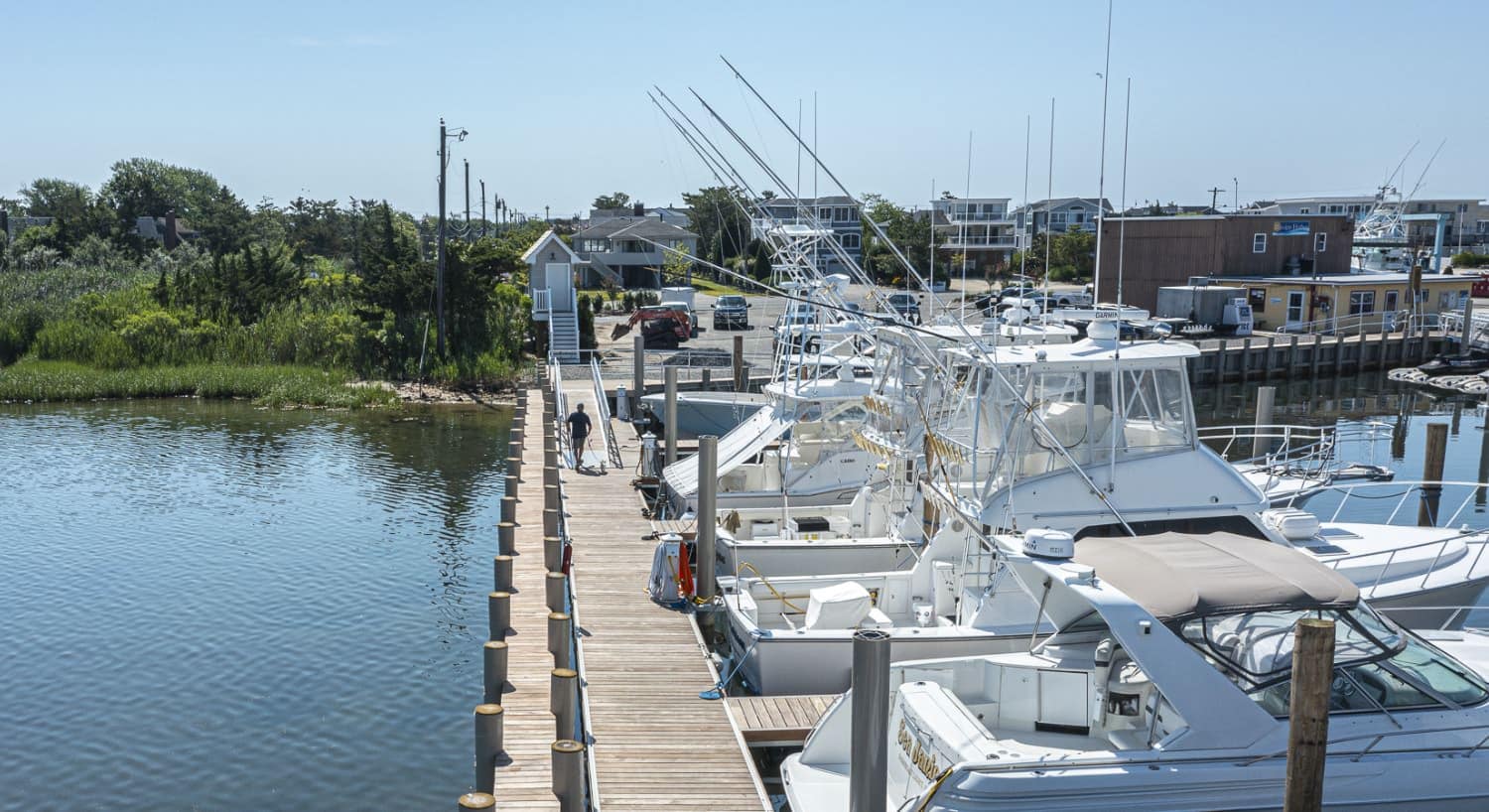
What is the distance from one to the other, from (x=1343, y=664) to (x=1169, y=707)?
1468 mm

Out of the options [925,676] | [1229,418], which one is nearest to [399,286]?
[1229,418]

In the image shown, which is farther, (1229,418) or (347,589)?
(1229,418)

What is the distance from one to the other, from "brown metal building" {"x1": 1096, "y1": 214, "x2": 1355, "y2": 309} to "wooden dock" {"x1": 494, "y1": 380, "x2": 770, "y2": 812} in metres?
39.8

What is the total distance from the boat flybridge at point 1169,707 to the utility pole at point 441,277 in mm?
32047

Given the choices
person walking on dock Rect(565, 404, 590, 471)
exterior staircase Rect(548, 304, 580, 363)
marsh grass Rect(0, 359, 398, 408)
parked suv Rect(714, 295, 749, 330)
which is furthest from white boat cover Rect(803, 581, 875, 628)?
parked suv Rect(714, 295, 749, 330)

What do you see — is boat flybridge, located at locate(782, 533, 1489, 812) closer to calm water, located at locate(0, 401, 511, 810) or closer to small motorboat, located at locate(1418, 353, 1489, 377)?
calm water, located at locate(0, 401, 511, 810)

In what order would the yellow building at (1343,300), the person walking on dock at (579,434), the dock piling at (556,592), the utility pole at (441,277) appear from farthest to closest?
the yellow building at (1343,300), the utility pole at (441,277), the person walking on dock at (579,434), the dock piling at (556,592)

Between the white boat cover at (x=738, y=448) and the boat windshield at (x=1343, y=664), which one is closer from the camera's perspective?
the boat windshield at (x=1343, y=664)

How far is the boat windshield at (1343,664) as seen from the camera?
33.0 feet

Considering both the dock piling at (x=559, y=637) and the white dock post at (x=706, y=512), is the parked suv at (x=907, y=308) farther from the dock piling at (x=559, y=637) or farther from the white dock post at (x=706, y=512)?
the dock piling at (x=559, y=637)

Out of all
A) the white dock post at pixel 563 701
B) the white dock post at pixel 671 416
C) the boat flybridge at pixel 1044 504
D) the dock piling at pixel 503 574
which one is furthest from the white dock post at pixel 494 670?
the white dock post at pixel 671 416

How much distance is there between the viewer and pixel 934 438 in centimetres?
1483

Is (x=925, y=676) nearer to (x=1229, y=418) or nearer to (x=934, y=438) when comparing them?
(x=934, y=438)

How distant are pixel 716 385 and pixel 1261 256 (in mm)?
30893
